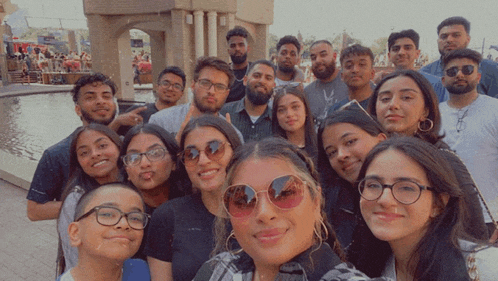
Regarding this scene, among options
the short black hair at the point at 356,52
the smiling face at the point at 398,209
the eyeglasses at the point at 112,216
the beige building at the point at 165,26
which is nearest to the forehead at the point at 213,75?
the short black hair at the point at 356,52

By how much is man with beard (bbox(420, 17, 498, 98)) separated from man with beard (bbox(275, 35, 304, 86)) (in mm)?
1891

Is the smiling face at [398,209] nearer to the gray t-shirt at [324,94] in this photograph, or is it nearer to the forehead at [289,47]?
the gray t-shirt at [324,94]

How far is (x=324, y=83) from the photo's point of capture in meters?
4.87

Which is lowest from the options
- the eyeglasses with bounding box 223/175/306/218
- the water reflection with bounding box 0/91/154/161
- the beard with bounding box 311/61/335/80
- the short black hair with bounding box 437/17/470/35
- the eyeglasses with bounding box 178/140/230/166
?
the water reflection with bounding box 0/91/154/161

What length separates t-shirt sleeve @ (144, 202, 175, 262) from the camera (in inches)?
77.4

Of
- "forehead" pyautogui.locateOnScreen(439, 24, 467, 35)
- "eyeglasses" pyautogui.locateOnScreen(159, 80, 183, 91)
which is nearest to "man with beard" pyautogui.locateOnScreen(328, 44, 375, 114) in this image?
"forehead" pyautogui.locateOnScreen(439, 24, 467, 35)

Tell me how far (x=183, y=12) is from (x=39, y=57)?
832 inches

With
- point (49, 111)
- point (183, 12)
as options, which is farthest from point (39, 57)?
point (183, 12)

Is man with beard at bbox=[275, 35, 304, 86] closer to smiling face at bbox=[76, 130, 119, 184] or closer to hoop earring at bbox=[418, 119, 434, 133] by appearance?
hoop earring at bbox=[418, 119, 434, 133]

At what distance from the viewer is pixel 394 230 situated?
62.9 inches

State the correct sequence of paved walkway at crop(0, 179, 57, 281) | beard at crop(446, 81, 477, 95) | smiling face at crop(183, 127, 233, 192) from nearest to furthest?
smiling face at crop(183, 127, 233, 192) → beard at crop(446, 81, 477, 95) → paved walkway at crop(0, 179, 57, 281)

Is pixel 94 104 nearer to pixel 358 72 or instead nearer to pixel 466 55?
pixel 358 72

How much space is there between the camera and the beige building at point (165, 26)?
13.8 m

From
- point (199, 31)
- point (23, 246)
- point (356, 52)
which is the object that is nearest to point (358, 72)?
point (356, 52)
